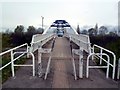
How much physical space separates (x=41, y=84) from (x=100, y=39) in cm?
2245

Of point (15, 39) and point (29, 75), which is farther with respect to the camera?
point (15, 39)

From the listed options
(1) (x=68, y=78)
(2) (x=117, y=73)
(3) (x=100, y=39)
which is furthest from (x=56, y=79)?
(3) (x=100, y=39)

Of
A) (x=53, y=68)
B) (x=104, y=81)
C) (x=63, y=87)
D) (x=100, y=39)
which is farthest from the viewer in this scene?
(x=100, y=39)

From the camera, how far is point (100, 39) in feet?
87.2

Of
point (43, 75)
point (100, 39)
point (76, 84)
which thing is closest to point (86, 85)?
point (76, 84)

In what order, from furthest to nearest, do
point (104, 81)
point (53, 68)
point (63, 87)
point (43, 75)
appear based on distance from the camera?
point (53, 68) → point (43, 75) → point (104, 81) → point (63, 87)

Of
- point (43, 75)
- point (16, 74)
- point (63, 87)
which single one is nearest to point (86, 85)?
point (63, 87)

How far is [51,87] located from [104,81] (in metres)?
1.59

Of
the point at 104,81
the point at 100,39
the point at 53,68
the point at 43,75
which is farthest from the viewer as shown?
the point at 100,39

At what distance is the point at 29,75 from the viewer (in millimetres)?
5996

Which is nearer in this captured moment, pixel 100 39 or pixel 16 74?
pixel 16 74

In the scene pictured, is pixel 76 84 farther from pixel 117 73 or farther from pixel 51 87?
pixel 117 73

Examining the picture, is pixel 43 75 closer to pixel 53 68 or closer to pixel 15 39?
pixel 53 68

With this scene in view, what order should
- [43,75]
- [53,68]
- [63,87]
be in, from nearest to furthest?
1. [63,87]
2. [43,75]
3. [53,68]
